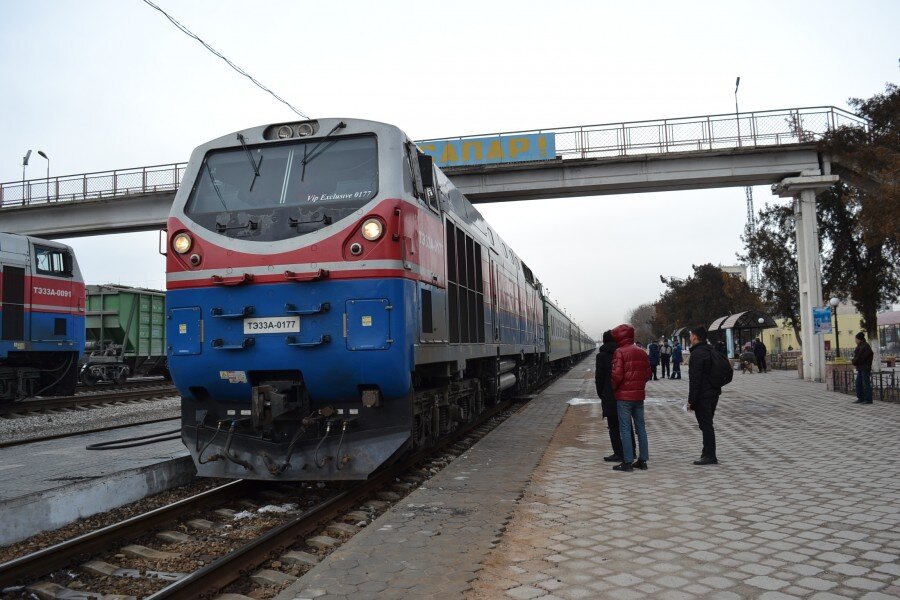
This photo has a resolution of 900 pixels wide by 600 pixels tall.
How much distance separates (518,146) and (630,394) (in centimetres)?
1616

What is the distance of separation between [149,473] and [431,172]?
164 inches

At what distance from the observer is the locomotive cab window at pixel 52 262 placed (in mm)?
14508

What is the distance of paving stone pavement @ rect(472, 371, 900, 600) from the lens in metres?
3.86

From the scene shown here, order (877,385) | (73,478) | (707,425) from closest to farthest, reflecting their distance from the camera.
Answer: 1. (73,478)
2. (707,425)
3. (877,385)

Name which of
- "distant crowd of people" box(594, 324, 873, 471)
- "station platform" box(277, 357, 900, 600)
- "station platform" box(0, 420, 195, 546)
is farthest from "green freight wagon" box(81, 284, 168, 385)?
"distant crowd of people" box(594, 324, 873, 471)

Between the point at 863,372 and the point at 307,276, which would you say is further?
the point at 863,372

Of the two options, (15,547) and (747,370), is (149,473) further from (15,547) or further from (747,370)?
(747,370)

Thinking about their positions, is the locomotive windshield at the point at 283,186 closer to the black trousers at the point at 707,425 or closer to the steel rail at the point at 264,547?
the steel rail at the point at 264,547

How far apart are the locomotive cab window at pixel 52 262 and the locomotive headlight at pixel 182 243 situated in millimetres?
9956

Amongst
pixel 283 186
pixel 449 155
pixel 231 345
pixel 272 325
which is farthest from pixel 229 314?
pixel 449 155

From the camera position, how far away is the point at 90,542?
4758mm

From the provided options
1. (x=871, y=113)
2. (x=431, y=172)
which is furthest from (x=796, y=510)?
(x=871, y=113)

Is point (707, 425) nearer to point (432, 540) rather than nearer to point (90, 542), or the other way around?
point (432, 540)

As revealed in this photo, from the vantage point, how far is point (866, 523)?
5023 millimetres
